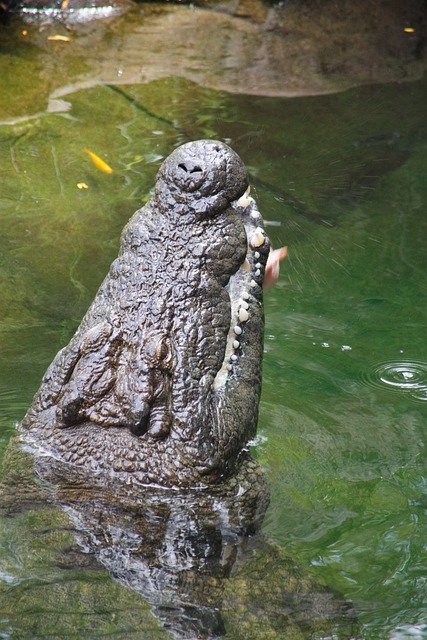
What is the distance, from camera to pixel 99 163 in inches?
305

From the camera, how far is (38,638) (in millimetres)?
2979

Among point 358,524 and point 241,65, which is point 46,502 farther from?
point 241,65

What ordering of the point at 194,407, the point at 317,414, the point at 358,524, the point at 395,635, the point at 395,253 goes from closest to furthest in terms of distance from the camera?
1. the point at 395,635
2. the point at 194,407
3. the point at 358,524
4. the point at 317,414
5. the point at 395,253

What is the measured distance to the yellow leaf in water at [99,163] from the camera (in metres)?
7.65

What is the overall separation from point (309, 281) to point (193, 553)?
3.22 meters

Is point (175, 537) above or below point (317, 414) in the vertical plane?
above

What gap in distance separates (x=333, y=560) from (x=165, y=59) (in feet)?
23.6

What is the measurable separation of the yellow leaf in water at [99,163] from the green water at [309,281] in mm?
64

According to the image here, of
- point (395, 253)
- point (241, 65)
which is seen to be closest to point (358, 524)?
point (395, 253)

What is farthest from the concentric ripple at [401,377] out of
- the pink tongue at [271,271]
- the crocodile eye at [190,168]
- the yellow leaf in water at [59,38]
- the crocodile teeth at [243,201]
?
the yellow leaf in water at [59,38]

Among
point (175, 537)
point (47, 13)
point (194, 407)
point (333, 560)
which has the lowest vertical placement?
point (47, 13)

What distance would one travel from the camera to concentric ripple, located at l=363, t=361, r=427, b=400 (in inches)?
211

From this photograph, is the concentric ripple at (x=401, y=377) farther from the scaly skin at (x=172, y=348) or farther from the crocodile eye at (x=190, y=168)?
the crocodile eye at (x=190, y=168)

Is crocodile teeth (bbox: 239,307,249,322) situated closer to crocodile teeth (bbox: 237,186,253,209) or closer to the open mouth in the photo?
the open mouth
